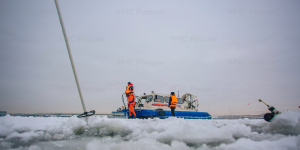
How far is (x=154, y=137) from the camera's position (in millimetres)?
2168

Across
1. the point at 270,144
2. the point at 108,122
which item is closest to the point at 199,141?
the point at 270,144

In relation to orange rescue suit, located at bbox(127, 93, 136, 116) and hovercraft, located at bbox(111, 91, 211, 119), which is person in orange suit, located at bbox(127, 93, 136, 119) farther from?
hovercraft, located at bbox(111, 91, 211, 119)

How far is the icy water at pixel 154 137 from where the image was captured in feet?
5.37

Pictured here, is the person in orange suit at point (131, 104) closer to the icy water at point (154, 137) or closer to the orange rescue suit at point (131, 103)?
the orange rescue suit at point (131, 103)

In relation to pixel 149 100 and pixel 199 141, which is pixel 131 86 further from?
pixel 199 141

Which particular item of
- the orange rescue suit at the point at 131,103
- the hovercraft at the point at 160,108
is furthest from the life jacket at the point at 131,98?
the hovercraft at the point at 160,108

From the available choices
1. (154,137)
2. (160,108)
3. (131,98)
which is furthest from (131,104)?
(154,137)

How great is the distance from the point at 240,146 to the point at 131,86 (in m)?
6.51

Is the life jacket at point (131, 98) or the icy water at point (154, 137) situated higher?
the life jacket at point (131, 98)

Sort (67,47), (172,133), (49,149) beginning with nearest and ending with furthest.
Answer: (49,149)
(172,133)
(67,47)

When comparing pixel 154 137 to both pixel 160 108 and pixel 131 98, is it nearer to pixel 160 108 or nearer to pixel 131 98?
pixel 131 98

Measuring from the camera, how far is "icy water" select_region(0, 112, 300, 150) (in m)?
1.64

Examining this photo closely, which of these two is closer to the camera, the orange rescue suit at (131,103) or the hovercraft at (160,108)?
the orange rescue suit at (131,103)

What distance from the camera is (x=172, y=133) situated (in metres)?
2.12
